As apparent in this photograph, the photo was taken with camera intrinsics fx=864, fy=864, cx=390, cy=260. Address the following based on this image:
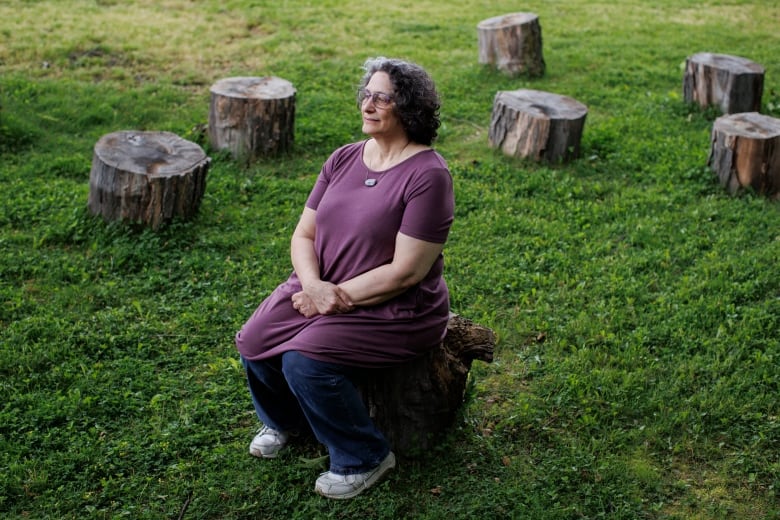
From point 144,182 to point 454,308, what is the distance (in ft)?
8.21

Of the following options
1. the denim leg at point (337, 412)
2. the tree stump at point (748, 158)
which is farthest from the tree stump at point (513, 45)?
the denim leg at point (337, 412)

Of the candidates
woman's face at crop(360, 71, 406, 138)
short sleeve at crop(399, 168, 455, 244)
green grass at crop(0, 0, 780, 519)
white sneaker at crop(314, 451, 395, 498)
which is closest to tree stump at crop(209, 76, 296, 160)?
green grass at crop(0, 0, 780, 519)

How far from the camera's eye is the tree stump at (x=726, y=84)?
30.8ft

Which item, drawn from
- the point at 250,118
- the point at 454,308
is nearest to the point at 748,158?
the point at 454,308

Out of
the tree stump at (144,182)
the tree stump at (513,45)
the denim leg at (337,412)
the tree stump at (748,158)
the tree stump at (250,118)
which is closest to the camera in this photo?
the denim leg at (337,412)

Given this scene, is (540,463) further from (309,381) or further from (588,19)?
(588,19)

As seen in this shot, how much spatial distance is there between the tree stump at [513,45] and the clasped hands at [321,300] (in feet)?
23.3

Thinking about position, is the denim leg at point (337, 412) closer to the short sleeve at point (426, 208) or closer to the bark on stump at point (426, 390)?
the bark on stump at point (426, 390)

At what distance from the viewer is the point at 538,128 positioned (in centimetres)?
807

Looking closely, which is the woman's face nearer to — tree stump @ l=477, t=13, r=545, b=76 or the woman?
the woman

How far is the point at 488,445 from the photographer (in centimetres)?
460

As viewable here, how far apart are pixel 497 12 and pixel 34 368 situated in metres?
10.2

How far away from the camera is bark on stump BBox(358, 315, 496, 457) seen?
13.9ft

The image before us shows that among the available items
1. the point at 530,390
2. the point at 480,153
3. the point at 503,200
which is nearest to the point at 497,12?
the point at 480,153
